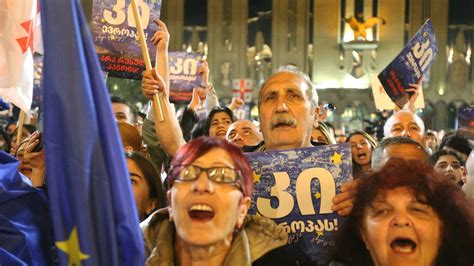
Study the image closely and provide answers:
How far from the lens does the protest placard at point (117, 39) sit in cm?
548

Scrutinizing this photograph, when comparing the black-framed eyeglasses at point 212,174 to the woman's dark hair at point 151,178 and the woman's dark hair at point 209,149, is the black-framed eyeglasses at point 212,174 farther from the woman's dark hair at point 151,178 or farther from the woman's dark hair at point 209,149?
the woman's dark hair at point 151,178

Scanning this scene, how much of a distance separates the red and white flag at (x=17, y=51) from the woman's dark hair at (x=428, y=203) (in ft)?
7.04

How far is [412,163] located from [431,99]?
28.3 m

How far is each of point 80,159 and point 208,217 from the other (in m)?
0.62

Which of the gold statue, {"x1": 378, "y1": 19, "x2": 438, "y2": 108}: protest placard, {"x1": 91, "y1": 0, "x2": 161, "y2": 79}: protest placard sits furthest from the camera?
the gold statue

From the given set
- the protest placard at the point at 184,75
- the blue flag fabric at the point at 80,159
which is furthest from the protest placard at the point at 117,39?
the blue flag fabric at the point at 80,159

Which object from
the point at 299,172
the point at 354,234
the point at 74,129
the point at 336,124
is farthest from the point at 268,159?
the point at 336,124

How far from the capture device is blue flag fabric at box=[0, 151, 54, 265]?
2602mm

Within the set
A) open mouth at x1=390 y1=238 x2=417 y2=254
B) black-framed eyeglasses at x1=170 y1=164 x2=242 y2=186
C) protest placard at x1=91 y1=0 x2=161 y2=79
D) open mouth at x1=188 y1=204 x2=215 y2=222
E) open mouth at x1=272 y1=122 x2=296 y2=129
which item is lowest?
open mouth at x1=390 y1=238 x2=417 y2=254

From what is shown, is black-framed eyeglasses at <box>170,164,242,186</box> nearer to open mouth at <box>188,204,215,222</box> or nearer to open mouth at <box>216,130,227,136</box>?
open mouth at <box>188,204,215,222</box>

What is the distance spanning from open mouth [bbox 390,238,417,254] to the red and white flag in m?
2.40

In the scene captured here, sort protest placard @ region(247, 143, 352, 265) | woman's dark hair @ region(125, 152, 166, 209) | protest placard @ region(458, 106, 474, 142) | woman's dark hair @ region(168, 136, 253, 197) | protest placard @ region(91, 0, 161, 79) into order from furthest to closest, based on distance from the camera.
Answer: protest placard @ region(458, 106, 474, 142), protest placard @ region(91, 0, 161, 79), woman's dark hair @ region(125, 152, 166, 209), protest placard @ region(247, 143, 352, 265), woman's dark hair @ region(168, 136, 253, 197)

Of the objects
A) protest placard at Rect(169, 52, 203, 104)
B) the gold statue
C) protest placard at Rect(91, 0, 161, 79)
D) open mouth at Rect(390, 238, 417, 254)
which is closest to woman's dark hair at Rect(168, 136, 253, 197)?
open mouth at Rect(390, 238, 417, 254)

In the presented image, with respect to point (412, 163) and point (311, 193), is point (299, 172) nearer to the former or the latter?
point (311, 193)
